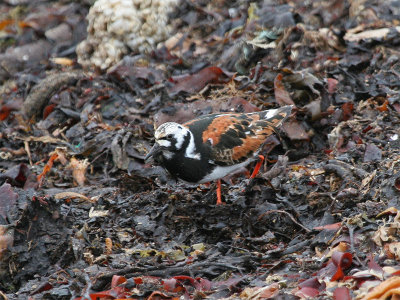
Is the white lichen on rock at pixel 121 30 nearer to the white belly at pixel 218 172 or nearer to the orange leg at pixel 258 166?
the orange leg at pixel 258 166

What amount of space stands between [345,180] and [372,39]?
2.20 meters

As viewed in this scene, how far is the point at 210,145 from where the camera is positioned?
4148 mm

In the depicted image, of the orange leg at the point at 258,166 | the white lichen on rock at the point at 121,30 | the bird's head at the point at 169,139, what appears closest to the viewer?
the bird's head at the point at 169,139

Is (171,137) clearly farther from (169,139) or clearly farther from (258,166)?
(258,166)

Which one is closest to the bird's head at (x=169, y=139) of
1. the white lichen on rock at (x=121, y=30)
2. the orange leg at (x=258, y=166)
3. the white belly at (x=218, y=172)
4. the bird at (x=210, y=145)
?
the bird at (x=210, y=145)

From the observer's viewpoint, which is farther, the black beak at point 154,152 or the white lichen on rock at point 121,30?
the white lichen on rock at point 121,30

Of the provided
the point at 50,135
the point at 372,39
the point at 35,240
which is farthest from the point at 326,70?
the point at 35,240

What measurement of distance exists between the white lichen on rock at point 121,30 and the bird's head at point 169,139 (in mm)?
2277

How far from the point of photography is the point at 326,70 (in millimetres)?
5312

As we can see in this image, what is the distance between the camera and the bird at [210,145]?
4062mm

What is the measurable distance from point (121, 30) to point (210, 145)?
2.40 metres

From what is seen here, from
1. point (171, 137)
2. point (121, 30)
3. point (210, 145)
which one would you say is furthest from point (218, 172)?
point (121, 30)


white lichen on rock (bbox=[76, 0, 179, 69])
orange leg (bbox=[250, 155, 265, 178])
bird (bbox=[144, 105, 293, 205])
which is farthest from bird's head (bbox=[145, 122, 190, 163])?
white lichen on rock (bbox=[76, 0, 179, 69])

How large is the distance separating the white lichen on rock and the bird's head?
228 cm
